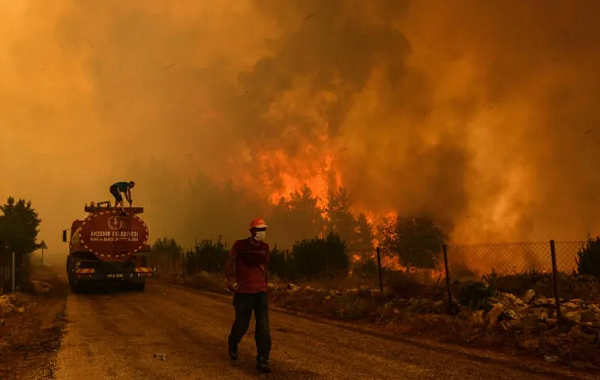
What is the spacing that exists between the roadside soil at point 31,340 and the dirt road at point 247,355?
0.68 ft

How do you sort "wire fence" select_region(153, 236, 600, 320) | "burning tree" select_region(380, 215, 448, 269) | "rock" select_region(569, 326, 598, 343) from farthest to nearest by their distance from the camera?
"burning tree" select_region(380, 215, 448, 269) < "wire fence" select_region(153, 236, 600, 320) < "rock" select_region(569, 326, 598, 343)

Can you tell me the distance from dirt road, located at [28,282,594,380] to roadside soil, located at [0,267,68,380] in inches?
8.1

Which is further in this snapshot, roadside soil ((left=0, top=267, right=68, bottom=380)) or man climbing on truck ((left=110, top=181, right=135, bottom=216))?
man climbing on truck ((left=110, top=181, right=135, bottom=216))

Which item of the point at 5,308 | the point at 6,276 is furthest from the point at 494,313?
the point at 6,276

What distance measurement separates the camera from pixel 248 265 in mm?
5906

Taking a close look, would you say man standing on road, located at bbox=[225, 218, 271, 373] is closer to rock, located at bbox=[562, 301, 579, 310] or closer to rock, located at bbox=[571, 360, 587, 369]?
rock, located at bbox=[571, 360, 587, 369]

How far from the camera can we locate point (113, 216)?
17.3 meters

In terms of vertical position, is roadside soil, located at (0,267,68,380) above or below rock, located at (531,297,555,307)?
below

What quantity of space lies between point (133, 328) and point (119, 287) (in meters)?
11.0

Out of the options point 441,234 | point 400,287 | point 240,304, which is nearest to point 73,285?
point 400,287

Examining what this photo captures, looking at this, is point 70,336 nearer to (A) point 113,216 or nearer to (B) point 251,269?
(B) point 251,269

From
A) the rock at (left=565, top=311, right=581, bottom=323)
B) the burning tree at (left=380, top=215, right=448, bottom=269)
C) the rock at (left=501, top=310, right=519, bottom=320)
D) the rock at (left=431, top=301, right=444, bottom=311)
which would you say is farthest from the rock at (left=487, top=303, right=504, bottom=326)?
the burning tree at (left=380, top=215, right=448, bottom=269)

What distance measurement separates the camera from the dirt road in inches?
228

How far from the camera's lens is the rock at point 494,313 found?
8.54 m
